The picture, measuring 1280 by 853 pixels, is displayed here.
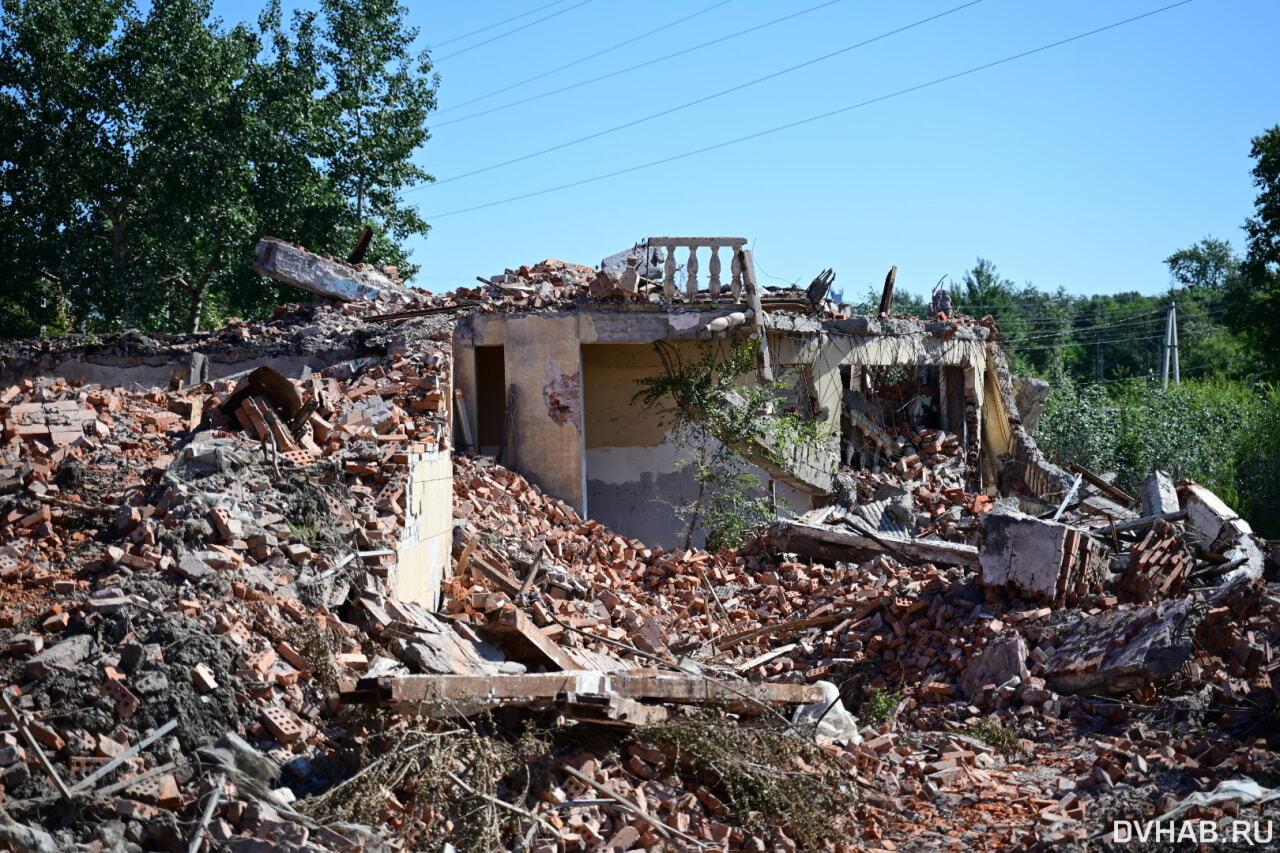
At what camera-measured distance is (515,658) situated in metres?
8.45

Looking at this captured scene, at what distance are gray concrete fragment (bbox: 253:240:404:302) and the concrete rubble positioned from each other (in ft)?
14.4

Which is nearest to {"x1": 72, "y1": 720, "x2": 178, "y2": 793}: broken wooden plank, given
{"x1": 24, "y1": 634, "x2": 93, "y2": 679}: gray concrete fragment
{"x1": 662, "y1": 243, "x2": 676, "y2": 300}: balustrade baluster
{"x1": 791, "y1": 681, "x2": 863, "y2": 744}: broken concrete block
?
{"x1": 24, "y1": 634, "x2": 93, "y2": 679}: gray concrete fragment

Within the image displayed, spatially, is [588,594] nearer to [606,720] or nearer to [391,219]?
[606,720]

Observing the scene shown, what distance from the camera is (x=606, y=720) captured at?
6.88 m

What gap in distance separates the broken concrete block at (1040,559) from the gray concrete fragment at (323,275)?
1042cm

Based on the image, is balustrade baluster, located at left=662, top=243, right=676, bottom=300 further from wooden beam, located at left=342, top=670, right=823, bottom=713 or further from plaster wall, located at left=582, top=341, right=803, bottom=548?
wooden beam, located at left=342, top=670, right=823, bottom=713

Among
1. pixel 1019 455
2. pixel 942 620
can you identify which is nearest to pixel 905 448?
pixel 1019 455

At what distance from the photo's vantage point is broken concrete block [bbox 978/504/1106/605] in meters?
10.6

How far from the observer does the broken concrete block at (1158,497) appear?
13344 mm

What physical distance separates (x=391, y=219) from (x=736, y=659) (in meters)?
16.0

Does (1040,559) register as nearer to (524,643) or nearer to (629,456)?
(524,643)

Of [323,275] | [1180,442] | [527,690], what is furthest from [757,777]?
[1180,442]

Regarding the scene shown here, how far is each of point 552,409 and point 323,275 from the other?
16.9 ft

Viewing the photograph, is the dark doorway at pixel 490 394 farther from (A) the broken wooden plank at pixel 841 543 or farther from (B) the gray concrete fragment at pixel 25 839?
(B) the gray concrete fragment at pixel 25 839
